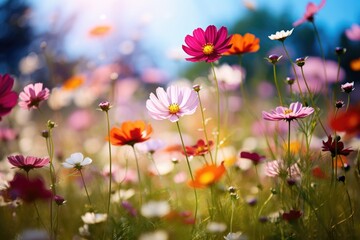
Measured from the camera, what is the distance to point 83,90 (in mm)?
2551

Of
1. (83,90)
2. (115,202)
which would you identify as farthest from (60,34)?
(115,202)

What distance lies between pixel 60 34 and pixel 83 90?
22.2 feet

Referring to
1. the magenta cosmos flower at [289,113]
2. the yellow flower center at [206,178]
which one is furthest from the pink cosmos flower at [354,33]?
the yellow flower center at [206,178]

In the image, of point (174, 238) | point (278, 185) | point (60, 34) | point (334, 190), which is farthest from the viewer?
point (60, 34)

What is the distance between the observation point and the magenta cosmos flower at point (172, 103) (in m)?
0.94

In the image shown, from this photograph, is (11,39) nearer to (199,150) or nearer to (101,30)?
(101,30)

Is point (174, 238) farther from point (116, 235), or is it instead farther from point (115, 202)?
point (115, 202)

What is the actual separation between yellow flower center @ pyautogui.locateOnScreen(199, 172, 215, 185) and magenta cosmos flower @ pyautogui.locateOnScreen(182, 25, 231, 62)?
0.28 metres

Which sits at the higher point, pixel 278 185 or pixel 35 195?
pixel 35 195

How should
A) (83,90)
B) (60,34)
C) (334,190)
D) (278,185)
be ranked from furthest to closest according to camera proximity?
(60,34) < (83,90) < (278,185) < (334,190)

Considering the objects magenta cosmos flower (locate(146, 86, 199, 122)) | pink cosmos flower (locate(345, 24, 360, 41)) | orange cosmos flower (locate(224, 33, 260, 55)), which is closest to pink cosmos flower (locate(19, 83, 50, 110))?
magenta cosmos flower (locate(146, 86, 199, 122))

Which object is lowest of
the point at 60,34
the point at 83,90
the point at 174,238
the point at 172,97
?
the point at 60,34

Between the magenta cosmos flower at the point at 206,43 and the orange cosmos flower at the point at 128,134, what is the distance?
211 mm

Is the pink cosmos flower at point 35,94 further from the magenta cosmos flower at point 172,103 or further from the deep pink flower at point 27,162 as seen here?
the magenta cosmos flower at point 172,103
